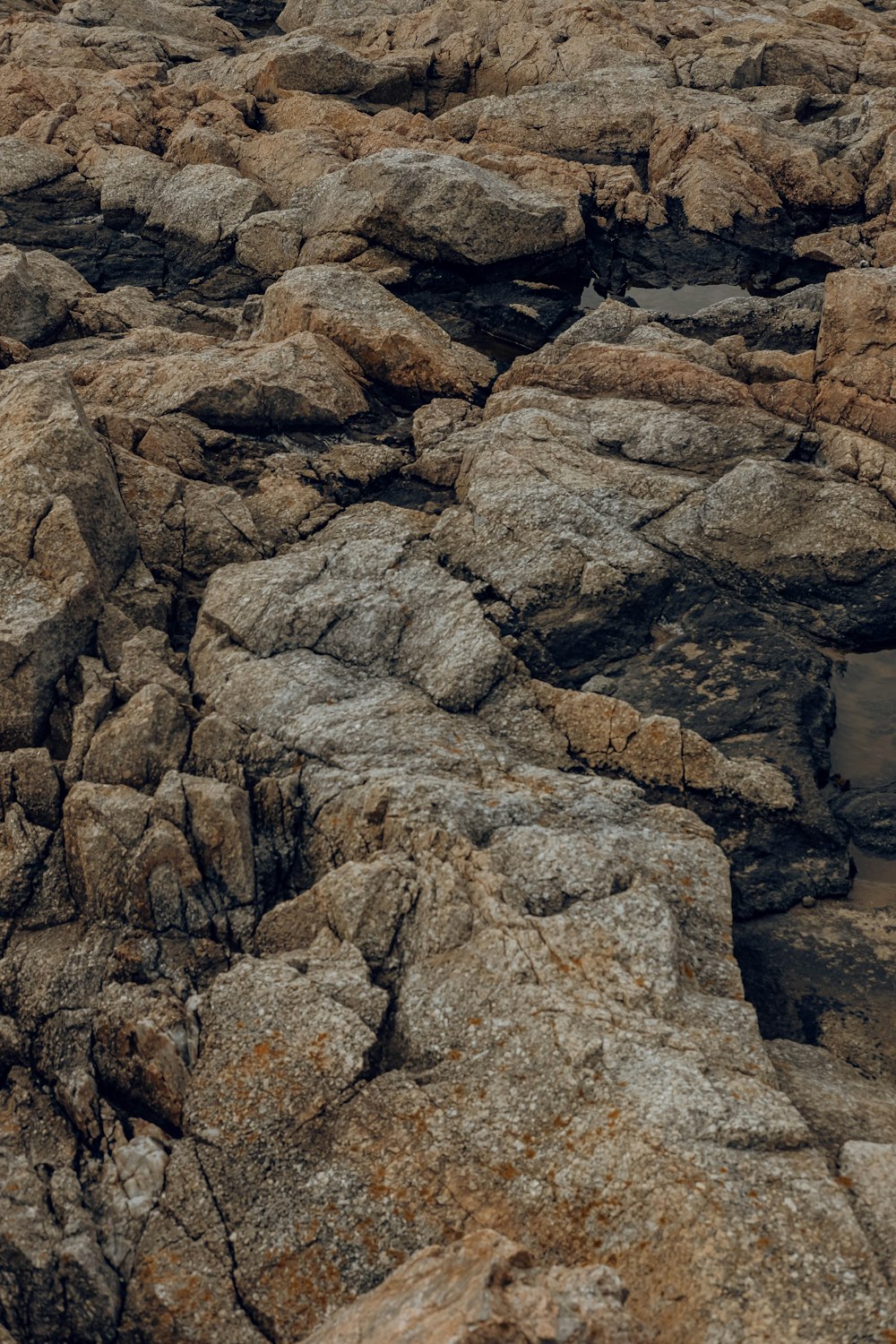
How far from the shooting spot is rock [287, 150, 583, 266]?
135 ft

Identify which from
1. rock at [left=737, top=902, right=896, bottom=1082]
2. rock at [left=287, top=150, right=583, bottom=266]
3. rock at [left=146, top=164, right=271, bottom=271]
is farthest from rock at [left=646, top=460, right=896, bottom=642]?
rock at [left=146, top=164, right=271, bottom=271]

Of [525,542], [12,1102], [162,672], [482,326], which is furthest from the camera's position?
[482,326]

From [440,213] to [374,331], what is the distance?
34.2ft

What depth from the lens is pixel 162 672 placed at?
22.3 meters

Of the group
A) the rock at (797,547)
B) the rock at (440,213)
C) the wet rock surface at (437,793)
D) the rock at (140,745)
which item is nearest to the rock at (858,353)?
the wet rock surface at (437,793)

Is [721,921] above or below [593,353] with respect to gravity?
below

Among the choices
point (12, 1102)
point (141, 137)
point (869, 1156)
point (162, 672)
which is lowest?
point (12, 1102)

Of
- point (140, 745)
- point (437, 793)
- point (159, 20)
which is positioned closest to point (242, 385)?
point (140, 745)

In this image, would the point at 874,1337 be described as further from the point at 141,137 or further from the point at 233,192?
the point at 141,137

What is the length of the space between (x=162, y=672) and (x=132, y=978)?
697cm

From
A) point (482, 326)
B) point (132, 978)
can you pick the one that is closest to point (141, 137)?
point (482, 326)

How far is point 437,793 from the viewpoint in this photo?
1912 centimetres

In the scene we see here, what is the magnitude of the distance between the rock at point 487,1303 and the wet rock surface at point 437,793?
51mm

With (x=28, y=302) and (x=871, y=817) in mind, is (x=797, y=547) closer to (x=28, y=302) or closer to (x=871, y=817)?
(x=871, y=817)
